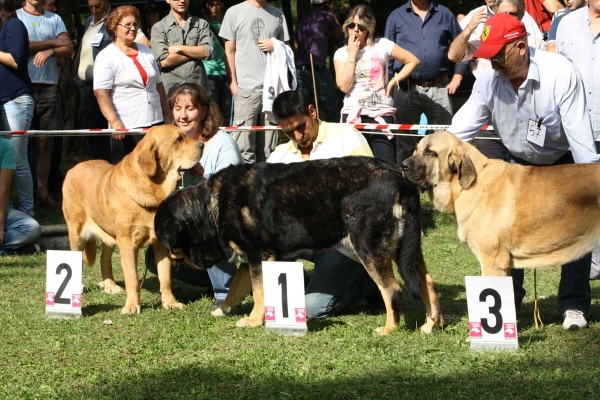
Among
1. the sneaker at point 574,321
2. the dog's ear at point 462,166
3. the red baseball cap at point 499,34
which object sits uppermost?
the red baseball cap at point 499,34

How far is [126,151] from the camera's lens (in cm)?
936

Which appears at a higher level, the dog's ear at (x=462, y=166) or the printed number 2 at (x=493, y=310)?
the dog's ear at (x=462, y=166)

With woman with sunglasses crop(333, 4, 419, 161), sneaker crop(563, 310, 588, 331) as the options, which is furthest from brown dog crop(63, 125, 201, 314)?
woman with sunglasses crop(333, 4, 419, 161)

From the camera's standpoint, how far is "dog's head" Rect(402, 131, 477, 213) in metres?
5.30

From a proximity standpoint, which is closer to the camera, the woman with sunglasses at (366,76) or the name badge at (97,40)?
the woman with sunglasses at (366,76)

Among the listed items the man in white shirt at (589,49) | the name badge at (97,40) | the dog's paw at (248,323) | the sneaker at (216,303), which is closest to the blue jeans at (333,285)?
the dog's paw at (248,323)

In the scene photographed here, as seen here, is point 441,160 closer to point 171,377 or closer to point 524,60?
point 524,60

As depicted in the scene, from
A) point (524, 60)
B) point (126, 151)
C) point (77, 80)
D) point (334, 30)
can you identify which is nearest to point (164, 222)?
point (524, 60)

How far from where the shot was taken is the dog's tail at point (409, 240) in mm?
5430

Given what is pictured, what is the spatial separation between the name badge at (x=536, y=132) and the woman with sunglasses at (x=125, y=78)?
4.80 metres

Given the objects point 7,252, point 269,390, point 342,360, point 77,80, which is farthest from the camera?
point 77,80

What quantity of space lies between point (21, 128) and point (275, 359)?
19.2 feet

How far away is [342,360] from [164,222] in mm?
1762

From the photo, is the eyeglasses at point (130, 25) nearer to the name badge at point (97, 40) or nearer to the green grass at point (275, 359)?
the name badge at point (97, 40)
